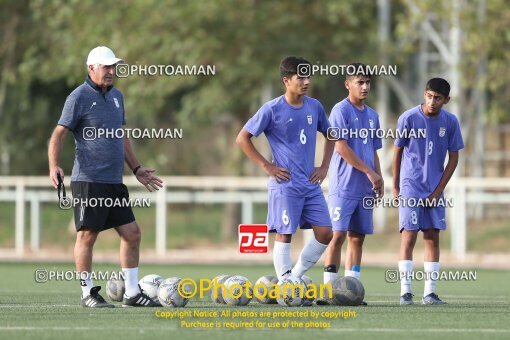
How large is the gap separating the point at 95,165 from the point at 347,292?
2.70m

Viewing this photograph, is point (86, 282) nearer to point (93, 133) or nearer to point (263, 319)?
point (93, 133)

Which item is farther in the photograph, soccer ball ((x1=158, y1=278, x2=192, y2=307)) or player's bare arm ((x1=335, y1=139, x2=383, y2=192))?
player's bare arm ((x1=335, y1=139, x2=383, y2=192))

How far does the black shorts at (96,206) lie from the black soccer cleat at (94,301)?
2.01ft

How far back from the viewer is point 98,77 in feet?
40.0

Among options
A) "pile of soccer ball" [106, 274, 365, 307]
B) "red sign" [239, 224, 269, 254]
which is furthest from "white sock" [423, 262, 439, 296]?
"red sign" [239, 224, 269, 254]

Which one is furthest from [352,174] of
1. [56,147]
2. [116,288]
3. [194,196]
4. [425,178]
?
[194,196]

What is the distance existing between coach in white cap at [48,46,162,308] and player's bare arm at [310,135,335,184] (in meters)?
1.82

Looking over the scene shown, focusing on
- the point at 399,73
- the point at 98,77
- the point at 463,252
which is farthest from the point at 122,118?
the point at 399,73

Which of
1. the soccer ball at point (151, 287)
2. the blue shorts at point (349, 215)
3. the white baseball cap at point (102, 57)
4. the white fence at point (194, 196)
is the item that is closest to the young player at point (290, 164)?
the blue shorts at point (349, 215)

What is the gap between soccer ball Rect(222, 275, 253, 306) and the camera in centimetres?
1229

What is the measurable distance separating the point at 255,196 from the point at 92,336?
1602 cm

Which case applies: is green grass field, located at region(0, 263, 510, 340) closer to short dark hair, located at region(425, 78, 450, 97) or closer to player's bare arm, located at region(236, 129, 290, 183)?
player's bare arm, located at region(236, 129, 290, 183)

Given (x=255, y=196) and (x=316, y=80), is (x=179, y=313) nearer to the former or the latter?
(x=255, y=196)

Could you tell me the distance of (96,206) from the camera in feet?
39.5
